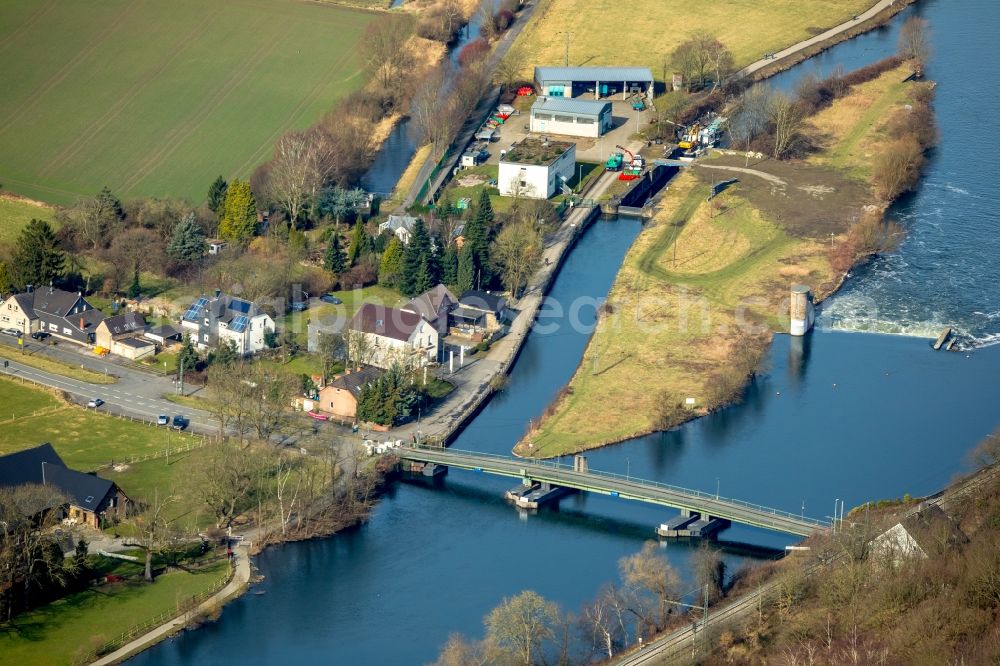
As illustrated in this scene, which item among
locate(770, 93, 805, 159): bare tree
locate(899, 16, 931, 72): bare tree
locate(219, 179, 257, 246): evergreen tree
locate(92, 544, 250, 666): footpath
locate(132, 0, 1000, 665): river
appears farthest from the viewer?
locate(899, 16, 931, 72): bare tree

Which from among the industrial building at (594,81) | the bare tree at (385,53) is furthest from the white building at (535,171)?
the bare tree at (385,53)

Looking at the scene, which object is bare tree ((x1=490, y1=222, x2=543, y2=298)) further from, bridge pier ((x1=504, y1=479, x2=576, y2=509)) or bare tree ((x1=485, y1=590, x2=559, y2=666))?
bare tree ((x1=485, y1=590, x2=559, y2=666))

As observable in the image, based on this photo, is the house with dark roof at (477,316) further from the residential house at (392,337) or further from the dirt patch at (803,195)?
the dirt patch at (803,195)

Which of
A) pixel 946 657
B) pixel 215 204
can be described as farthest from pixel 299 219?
pixel 946 657

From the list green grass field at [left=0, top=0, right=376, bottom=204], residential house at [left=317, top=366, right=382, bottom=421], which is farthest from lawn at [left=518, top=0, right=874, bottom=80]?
residential house at [left=317, top=366, right=382, bottom=421]

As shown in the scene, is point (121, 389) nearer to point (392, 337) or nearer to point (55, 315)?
A: point (55, 315)
